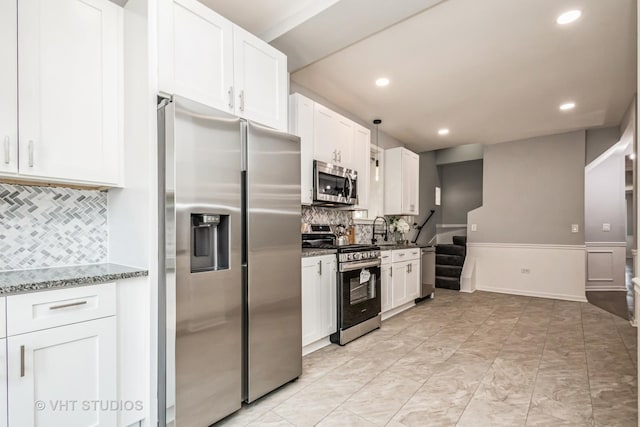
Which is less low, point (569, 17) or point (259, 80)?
point (569, 17)

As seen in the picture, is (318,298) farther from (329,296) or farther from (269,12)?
(269,12)

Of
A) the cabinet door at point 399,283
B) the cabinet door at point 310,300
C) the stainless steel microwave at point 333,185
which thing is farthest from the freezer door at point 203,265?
the cabinet door at point 399,283

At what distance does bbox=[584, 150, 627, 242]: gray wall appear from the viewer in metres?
6.23

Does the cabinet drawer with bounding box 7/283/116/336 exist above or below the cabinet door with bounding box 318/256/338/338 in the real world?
above

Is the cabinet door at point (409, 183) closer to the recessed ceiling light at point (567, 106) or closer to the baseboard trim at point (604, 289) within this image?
the recessed ceiling light at point (567, 106)

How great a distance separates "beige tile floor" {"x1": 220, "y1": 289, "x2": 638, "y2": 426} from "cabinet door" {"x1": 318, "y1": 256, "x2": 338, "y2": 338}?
21 centimetres

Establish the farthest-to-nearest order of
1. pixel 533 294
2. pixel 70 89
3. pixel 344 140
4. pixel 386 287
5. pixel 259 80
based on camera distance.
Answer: pixel 533 294 → pixel 386 287 → pixel 344 140 → pixel 259 80 → pixel 70 89

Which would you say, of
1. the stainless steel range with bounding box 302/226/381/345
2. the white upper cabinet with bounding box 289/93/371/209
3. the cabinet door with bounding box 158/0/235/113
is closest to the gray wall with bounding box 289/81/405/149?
the white upper cabinet with bounding box 289/93/371/209

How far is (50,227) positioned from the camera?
6.50 ft

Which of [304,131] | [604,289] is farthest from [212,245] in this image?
[604,289]

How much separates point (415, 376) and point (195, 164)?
7.16 ft

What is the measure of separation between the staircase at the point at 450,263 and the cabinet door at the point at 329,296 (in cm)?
379

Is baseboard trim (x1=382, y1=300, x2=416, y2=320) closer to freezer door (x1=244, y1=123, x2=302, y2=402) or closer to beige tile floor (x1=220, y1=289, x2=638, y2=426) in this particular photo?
beige tile floor (x1=220, y1=289, x2=638, y2=426)

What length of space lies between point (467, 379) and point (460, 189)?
19.8ft
